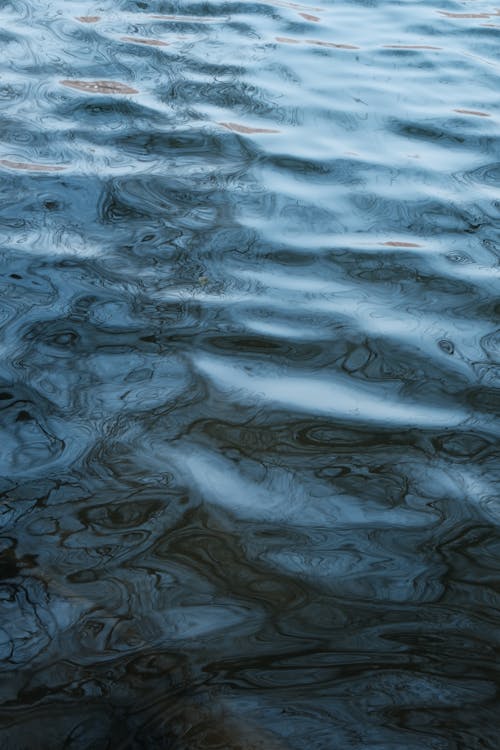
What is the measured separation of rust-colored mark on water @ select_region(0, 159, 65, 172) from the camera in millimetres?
3447

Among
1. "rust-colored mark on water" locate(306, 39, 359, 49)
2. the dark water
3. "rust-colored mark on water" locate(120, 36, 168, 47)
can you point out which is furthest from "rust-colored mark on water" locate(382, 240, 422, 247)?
"rust-colored mark on water" locate(120, 36, 168, 47)

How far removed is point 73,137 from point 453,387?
85.8 inches

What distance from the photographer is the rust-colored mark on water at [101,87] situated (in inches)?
167

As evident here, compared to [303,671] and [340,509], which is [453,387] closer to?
[340,509]

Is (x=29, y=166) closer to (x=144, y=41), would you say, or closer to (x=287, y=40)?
(x=144, y=41)

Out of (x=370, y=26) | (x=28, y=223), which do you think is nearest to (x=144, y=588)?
(x=28, y=223)

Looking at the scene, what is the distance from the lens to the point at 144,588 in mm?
1719

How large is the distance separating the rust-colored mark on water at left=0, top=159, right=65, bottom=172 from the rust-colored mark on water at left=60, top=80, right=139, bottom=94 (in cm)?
90

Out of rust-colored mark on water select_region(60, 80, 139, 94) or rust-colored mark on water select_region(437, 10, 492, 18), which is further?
rust-colored mark on water select_region(437, 10, 492, 18)

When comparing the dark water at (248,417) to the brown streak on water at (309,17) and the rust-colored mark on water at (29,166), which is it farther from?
the brown streak on water at (309,17)

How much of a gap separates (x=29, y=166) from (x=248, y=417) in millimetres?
1790

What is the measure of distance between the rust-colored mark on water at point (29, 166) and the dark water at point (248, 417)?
2cm

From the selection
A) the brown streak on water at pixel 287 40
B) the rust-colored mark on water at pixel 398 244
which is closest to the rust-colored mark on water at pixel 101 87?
the brown streak on water at pixel 287 40

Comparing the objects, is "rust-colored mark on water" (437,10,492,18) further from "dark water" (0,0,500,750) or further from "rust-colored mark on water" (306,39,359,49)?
"dark water" (0,0,500,750)
